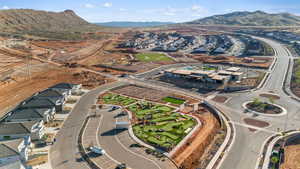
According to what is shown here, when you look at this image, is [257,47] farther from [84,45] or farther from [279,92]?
[84,45]

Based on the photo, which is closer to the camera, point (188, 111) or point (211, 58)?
point (188, 111)

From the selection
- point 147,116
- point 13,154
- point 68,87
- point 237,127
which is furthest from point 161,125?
point 68,87

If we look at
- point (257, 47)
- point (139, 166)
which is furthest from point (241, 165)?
point (257, 47)

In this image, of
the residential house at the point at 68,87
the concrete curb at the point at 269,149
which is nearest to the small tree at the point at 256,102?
the concrete curb at the point at 269,149

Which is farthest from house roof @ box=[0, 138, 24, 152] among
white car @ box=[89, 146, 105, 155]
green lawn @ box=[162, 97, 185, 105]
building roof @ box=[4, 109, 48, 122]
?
green lawn @ box=[162, 97, 185, 105]

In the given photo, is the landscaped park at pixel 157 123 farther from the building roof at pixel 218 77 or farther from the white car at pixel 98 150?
the building roof at pixel 218 77

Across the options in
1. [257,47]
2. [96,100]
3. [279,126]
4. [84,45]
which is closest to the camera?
[279,126]
